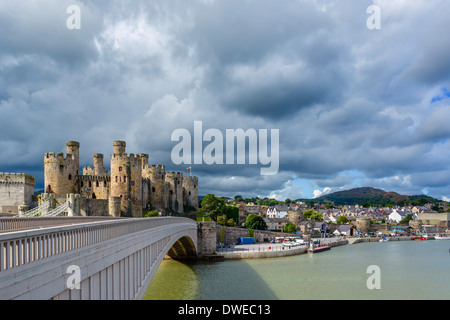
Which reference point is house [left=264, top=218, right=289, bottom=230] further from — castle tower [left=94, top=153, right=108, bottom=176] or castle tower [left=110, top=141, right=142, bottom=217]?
castle tower [left=94, top=153, right=108, bottom=176]

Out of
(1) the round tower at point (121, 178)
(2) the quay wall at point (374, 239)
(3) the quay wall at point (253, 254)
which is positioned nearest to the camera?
(3) the quay wall at point (253, 254)

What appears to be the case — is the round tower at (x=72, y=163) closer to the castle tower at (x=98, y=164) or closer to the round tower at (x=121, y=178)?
the castle tower at (x=98, y=164)

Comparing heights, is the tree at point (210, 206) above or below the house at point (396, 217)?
above

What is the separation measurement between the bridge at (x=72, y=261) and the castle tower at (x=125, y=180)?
3458cm

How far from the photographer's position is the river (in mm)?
25828

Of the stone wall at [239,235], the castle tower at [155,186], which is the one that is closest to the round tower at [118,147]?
the castle tower at [155,186]

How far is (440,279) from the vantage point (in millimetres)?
31953

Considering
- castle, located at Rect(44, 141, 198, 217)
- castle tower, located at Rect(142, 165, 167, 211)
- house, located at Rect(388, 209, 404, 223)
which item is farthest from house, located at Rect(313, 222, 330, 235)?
house, located at Rect(388, 209, 404, 223)

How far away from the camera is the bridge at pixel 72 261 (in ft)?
18.0

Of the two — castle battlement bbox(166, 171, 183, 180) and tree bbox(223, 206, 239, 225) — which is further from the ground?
castle battlement bbox(166, 171, 183, 180)

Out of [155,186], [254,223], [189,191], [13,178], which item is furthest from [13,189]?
[254,223]
